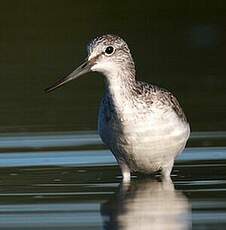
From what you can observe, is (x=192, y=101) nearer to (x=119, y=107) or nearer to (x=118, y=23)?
(x=119, y=107)

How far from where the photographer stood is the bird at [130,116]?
40.7 feet

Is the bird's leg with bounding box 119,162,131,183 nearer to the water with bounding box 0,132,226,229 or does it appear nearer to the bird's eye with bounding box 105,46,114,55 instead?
the water with bounding box 0,132,226,229

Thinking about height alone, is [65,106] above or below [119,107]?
below

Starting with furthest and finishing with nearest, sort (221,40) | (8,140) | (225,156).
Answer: (221,40), (8,140), (225,156)

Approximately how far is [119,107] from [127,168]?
614 millimetres

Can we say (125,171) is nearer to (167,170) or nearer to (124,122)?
(167,170)

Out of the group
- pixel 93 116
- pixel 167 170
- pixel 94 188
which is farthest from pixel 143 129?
pixel 93 116

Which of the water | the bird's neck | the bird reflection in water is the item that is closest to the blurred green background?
the water

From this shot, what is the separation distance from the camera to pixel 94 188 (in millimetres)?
12008

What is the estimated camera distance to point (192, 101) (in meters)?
16.9

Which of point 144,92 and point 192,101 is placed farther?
point 192,101

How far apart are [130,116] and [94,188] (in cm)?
79

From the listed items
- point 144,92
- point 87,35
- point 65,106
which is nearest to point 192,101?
point 65,106

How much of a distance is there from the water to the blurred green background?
1030 millimetres
